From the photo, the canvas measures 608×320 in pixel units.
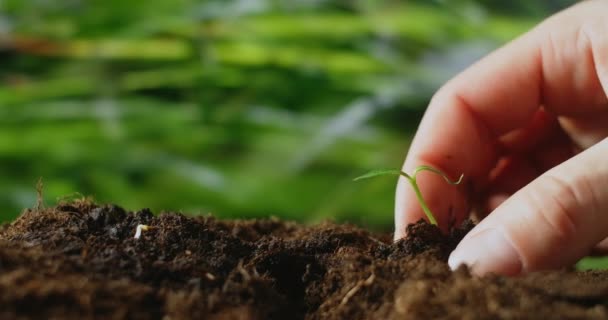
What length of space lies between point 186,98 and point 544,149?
1.25 metres

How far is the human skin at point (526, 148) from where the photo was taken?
0.58 meters

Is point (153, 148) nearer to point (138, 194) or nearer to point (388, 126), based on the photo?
point (138, 194)

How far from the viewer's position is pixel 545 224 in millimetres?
579

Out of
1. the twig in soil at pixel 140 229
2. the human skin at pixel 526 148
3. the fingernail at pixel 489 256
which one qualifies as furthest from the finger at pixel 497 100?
the twig in soil at pixel 140 229

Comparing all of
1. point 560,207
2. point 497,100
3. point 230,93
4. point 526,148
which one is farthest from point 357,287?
point 230,93

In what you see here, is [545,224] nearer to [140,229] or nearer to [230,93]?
[140,229]

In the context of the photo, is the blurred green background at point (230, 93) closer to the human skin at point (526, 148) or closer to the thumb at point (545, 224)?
the human skin at point (526, 148)

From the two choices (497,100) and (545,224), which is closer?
(545,224)

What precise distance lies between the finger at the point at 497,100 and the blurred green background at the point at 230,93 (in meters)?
0.86

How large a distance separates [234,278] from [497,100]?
58cm

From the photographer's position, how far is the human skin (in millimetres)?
585

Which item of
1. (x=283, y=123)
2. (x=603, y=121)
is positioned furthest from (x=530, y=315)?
(x=283, y=123)

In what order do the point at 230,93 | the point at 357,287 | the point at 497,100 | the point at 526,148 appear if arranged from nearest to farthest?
the point at 357,287
the point at 497,100
the point at 526,148
the point at 230,93

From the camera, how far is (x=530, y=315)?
447 millimetres
